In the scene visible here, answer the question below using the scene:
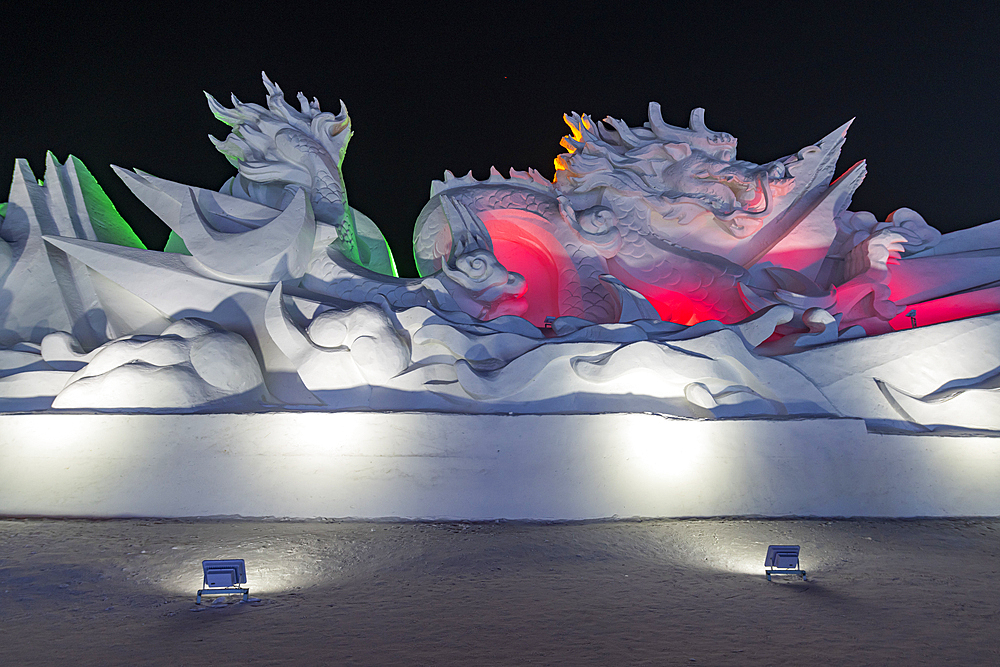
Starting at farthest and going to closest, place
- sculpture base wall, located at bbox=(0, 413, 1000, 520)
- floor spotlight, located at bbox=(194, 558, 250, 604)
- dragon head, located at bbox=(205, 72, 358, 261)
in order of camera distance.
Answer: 1. dragon head, located at bbox=(205, 72, 358, 261)
2. sculpture base wall, located at bbox=(0, 413, 1000, 520)
3. floor spotlight, located at bbox=(194, 558, 250, 604)

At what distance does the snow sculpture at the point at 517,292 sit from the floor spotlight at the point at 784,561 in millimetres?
1266

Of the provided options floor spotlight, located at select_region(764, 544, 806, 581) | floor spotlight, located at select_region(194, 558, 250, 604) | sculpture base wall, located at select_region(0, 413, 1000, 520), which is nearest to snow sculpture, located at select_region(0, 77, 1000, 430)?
Answer: sculpture base wall, located at select_region(0, 413, 1000, 520)

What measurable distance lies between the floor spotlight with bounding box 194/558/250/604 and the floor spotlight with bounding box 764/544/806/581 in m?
1.86

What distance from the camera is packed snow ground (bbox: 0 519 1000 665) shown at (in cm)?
188

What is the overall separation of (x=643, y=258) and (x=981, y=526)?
2610 millimetres

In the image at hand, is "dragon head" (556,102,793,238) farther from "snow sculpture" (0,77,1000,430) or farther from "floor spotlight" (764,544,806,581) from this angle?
"floor spotlight" (764,544,806,581)

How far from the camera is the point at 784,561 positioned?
8.38 ft

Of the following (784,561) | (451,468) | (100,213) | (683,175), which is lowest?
(784,561)

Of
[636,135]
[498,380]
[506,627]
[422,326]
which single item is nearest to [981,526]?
[498,380]

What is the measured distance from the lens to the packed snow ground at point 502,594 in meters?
1.88

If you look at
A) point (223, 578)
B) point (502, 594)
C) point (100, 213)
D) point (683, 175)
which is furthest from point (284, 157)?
point (502, 594)

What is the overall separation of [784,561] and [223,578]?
6.48ft

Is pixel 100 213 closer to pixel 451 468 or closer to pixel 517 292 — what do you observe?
pixel 517 292

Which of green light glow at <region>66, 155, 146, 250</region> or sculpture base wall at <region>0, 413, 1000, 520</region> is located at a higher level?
green light glow at <region>66, 155, 146, 250</region>
